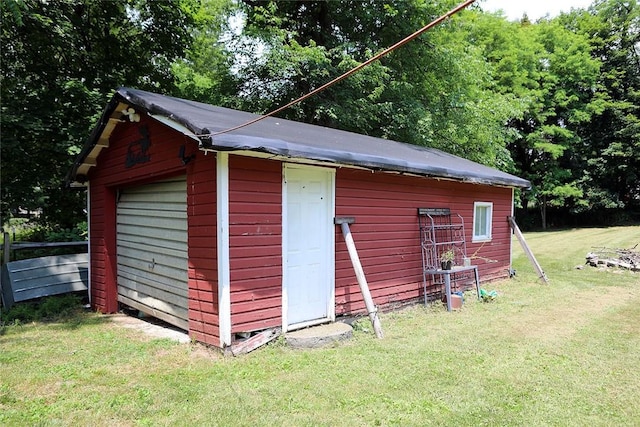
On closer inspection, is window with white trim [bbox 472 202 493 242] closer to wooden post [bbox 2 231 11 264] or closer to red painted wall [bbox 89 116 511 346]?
red painted wall [bbox 89 116 511 346]

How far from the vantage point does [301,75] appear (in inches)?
500

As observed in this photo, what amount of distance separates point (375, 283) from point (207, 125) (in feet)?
10.7

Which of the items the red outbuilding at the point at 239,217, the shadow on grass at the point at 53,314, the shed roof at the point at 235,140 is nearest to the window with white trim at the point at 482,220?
the red outbuilding at the point at 239,217

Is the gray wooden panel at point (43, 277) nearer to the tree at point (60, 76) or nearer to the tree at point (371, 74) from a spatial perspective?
the tree at point (60, 76)

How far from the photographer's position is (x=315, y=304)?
17.1 feet

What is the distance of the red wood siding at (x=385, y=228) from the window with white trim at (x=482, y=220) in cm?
69

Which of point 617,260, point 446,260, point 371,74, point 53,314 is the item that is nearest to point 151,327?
point 53,314

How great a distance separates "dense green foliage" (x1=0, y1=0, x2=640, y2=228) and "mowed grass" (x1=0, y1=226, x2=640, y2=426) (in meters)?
4.38

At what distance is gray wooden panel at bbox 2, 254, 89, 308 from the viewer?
652cm

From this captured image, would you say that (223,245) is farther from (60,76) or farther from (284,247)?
(60,76)

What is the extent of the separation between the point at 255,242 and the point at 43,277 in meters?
4.54

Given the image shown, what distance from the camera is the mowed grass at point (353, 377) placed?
10.0ft

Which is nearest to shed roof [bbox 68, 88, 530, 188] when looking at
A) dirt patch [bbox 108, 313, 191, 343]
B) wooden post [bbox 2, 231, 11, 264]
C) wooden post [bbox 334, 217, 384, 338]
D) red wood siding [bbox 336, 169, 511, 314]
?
red wood siding [bbox 336, 169, 511, 314]

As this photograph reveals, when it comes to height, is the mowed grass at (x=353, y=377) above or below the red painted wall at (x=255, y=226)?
below
